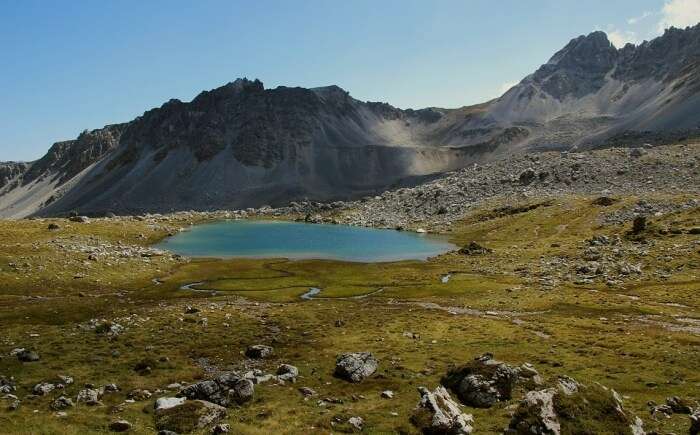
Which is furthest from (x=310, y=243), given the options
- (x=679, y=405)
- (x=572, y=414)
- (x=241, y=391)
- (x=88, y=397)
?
(x=572, y=414)

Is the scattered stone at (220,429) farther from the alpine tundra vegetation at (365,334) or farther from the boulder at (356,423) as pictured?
the boulder at (356,423)

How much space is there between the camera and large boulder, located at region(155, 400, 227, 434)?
25250 millimetres

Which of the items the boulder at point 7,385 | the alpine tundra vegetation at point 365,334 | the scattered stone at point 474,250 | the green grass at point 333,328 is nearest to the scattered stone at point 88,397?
the alpine tundra vegetation at point 365,334

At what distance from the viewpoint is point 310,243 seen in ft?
485

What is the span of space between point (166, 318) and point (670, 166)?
Result: 541 ft

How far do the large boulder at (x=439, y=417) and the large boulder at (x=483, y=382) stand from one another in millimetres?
2226

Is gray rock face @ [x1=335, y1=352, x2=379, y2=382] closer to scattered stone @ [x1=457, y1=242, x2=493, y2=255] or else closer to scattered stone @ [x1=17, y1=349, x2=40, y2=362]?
scattered stone @ [x1=17, y1=349, x2=40, y2=362]

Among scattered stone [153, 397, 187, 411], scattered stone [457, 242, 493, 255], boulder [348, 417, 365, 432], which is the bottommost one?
scattered stone [457, 242, 493, 255]

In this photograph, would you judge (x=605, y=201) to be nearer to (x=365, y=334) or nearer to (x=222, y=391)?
(x=365, y=334)

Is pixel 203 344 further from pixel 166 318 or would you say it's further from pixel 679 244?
pixel 679 244

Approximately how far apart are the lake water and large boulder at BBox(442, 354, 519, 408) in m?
84.1

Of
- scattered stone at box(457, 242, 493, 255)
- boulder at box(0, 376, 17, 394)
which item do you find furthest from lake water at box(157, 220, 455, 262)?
boulder at box(0, 376, 17, 394)

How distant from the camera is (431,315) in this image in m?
60.7

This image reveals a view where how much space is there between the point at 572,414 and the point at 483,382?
7845 millimetres
